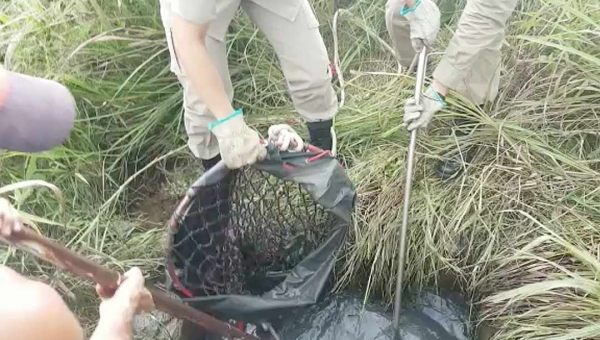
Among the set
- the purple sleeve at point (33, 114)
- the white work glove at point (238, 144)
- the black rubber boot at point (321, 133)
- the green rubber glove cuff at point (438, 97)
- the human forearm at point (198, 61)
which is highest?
the purple sleeve at point (33, 114)

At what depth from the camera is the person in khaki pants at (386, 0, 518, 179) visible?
5.96 ft

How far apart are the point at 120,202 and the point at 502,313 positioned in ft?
4.34

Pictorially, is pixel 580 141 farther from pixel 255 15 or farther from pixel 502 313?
pixel 255 15

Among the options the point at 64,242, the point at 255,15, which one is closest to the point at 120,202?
the point at 64,242

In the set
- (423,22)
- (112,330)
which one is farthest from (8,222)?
(423,22)

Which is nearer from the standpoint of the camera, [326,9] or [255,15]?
[255,15]

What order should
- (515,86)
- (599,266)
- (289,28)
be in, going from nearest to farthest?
(599,266) < (289,28) < (515,86)

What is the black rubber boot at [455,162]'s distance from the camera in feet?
6.51

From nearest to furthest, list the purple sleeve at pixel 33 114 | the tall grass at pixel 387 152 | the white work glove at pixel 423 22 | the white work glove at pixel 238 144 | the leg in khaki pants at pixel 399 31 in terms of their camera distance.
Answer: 1. the purple sleeve at pixel 33 114
2. the white work glove at pixel 238 144
3. the tall grass at pixel 387 152
4. the white work glove at pixel 423 22
5. the leg in khaki pants at pixel 399 31

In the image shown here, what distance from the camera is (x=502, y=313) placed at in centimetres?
173

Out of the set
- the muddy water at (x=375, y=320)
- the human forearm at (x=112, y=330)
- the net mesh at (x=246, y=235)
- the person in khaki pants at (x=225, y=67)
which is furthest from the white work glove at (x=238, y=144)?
the human forearm at (x=112, y=330)

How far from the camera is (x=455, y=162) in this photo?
1991 millimetres

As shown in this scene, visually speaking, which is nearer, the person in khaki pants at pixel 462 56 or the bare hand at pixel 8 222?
the bare hand at pixel 8 222

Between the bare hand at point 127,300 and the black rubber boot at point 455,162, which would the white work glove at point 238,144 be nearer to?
the bare hand at point 127,300
